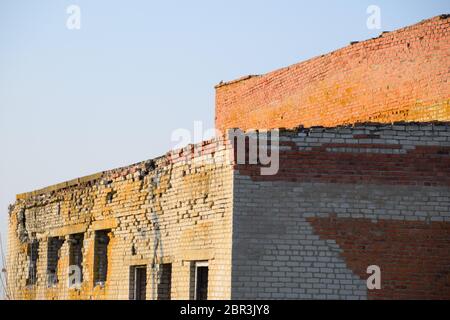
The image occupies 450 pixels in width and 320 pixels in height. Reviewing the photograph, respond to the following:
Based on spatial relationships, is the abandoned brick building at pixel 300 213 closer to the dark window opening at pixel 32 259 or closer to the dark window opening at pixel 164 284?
the dark window opening at pixel 164 284

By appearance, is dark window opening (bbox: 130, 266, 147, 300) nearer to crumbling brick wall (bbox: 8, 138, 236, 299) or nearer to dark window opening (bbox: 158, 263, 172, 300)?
crumbling brick wall (bbox: 8, 138, 236, 299)

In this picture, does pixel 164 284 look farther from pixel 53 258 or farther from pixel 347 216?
pixel 53 258

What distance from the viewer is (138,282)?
743 inches

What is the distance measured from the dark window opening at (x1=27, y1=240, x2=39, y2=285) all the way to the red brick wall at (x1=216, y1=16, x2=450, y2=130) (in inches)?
238

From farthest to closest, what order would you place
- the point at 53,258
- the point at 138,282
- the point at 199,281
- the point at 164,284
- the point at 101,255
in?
the point at 53,258
the point at 101,255
the point at 138,282
the point at 164,284
the point at 199,281

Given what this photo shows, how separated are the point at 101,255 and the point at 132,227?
1.68 m

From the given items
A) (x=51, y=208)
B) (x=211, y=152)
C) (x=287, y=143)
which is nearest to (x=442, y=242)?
(x=287, y=143)

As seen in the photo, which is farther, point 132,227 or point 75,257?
point 75,257

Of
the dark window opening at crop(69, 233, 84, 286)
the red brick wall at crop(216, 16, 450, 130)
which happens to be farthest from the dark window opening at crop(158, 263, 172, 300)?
the red brick wall at crop(216, 16, 450, 130)

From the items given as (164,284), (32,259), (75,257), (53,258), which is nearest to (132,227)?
(164,284)

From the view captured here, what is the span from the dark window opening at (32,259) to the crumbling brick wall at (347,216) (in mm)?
9331

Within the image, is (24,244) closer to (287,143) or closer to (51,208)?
(51,208)

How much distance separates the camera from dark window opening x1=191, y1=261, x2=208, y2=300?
16719mm
